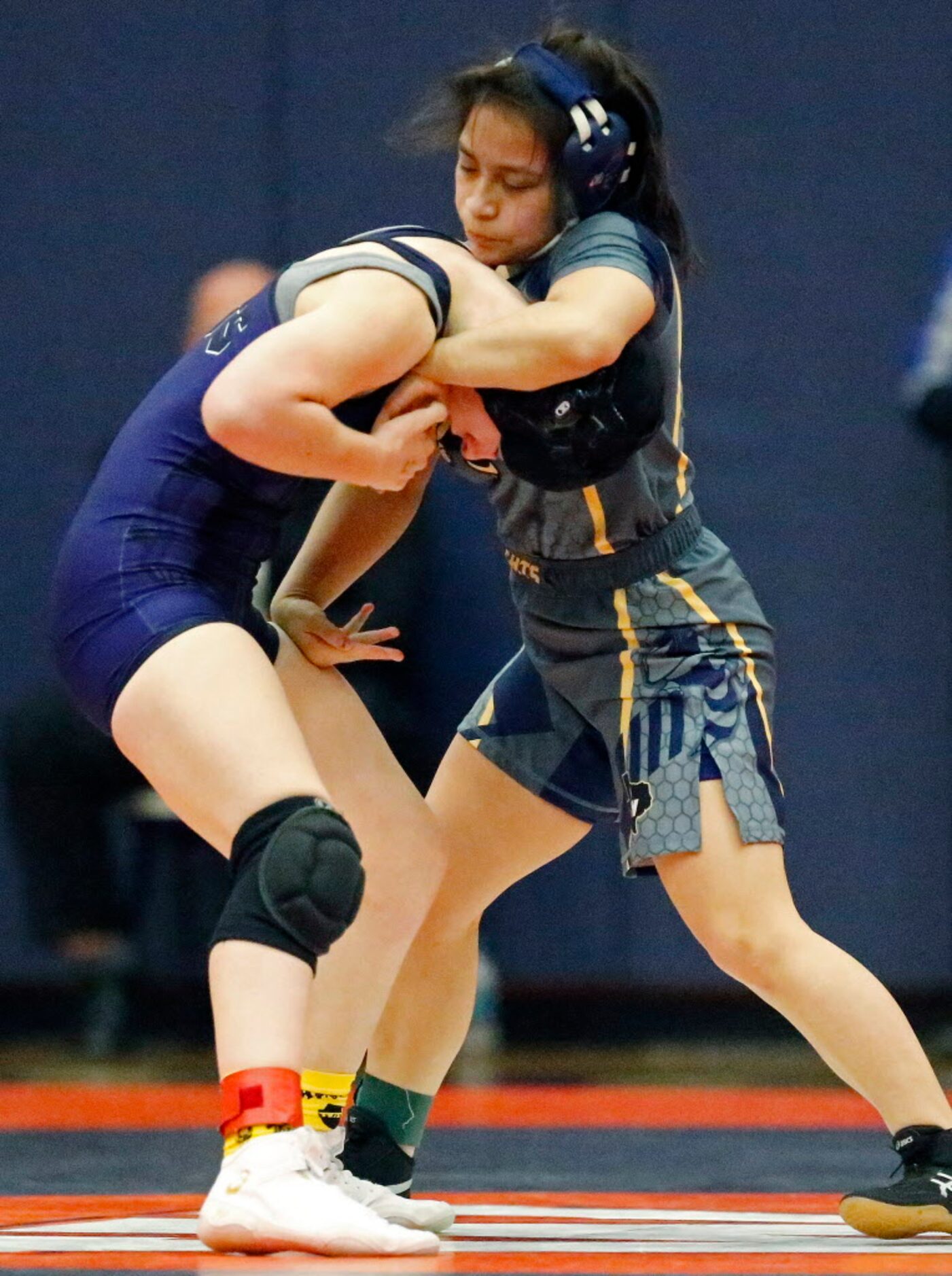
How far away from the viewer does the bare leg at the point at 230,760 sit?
2432 millimetres

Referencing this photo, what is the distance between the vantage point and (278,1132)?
7.89ft

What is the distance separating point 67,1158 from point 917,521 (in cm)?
288

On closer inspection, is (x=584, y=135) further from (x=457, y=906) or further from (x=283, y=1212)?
(x=283, y=1212)

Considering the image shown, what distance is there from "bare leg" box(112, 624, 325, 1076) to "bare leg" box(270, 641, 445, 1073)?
29 cm

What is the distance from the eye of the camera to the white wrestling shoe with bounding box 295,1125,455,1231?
2.80 metres

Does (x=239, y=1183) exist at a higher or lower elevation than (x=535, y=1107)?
higher

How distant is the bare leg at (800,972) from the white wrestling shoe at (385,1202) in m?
0.47

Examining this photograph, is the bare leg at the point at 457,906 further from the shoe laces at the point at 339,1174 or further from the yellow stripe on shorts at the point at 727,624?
the yellow stripe on shorts at the point at 727,624

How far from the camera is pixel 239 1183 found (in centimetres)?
238

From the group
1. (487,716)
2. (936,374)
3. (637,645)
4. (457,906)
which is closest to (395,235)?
(637,645)

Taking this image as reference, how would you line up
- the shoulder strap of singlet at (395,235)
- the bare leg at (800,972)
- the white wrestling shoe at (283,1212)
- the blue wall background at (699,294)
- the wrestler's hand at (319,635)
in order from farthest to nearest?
the blue wall background at (699,294)
the wrestler's hand at (319,635)
the bare leg at (800,972)
the shoulder strap of singlet at (395,235)
the white wrestling shoe at (283,1212)

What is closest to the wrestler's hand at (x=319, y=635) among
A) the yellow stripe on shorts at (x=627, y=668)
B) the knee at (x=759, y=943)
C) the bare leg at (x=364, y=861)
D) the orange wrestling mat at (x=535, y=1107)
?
the bare leg at (x=364, y=861)

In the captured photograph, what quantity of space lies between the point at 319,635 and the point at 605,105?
82cm

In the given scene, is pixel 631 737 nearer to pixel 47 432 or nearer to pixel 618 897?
pixel 618 897
